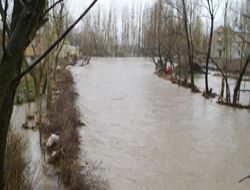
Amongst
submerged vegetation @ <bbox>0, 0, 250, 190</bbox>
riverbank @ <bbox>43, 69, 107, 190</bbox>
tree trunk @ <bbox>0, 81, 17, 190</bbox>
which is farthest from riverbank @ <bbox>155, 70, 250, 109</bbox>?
tree trunk @ <bbox>0, 81, 17, 190</bbox>

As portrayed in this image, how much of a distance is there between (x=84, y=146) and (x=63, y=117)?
103 centimetres

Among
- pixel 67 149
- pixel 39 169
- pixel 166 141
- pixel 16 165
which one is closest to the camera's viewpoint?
pixel 16 165

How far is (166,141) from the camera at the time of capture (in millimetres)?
7105

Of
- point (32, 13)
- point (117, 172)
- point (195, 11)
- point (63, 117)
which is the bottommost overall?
point (117, 172)

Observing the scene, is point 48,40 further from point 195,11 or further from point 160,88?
point 195,11

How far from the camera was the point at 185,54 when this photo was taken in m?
21.5

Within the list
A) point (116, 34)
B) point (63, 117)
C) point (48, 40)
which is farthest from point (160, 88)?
point (116, 34)

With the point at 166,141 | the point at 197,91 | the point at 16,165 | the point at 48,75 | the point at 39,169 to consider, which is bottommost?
the point at 166,141

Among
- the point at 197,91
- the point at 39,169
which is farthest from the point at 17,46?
the point at 197,91

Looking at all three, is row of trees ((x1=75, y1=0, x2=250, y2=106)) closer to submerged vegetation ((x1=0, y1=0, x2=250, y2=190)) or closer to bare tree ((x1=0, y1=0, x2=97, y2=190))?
submerged vegetation ((x1=0, y1=0, x2=250, y2=190))

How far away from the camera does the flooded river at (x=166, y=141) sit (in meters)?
5.13

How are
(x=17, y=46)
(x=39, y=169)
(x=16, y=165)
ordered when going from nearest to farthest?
(x=17, y=46) → (x=16, y=165) → (x=39, y=169)

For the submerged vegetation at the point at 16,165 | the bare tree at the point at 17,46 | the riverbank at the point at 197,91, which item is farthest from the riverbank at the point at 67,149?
the riverbank at the point at 197,91

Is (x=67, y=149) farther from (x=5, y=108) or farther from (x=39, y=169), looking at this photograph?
(x=5, y=108)
